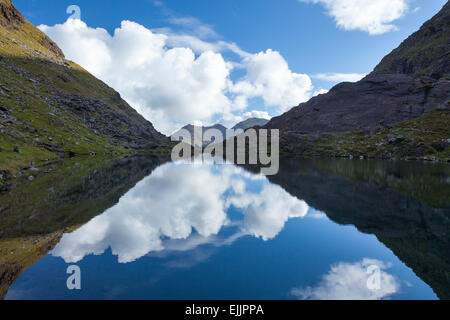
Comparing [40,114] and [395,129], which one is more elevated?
[395,129]

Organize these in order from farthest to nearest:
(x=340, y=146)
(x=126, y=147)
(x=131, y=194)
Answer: (x=126, y=147)
(x=340, y=146)
(x=131, y=194)

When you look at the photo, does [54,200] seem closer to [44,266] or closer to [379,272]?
[44,266]

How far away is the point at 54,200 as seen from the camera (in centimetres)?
3047

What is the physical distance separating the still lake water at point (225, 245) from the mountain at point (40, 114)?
33043 millimetres

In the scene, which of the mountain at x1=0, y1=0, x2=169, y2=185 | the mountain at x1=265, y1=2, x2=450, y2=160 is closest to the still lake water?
the mountain at x1=0, y1=0, x2=169, y2=185

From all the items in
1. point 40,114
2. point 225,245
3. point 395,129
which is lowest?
point 225,245

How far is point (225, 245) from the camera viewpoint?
19172 mm

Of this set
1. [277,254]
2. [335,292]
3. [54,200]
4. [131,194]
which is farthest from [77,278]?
[131,194]

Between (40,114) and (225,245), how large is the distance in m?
131

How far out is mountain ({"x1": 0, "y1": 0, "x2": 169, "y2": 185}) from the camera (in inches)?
2931

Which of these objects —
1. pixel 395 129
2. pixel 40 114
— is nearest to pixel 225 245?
pixel 40 114

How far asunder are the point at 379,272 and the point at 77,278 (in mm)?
17278

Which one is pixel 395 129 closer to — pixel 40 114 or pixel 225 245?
pixel 225 245

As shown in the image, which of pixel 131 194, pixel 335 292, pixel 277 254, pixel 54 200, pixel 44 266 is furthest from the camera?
pixel 131 194
